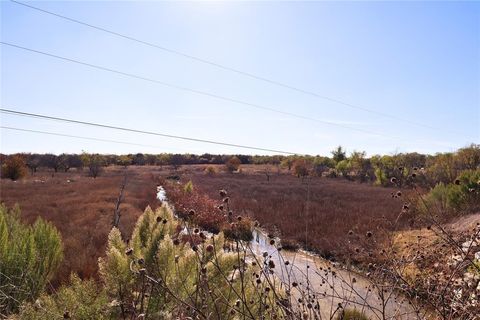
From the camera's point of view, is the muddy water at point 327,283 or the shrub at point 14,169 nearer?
the muddy water at point 327,283

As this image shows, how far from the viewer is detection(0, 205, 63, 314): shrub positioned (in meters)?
4.20

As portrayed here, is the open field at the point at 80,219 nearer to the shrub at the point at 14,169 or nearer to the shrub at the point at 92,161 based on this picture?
the shrub at the point at 14,169

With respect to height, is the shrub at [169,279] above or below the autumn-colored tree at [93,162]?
above

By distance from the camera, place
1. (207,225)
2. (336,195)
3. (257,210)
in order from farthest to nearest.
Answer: (336,195), (257,210), (207,225)

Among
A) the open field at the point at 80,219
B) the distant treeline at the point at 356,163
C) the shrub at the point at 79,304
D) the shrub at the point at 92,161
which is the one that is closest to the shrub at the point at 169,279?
the shrub at the point at 79,304

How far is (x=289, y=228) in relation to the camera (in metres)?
16.6

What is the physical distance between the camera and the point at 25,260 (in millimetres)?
4621

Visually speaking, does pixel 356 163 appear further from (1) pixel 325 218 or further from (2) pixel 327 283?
(2) pixel 327 283

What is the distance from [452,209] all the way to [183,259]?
1367 centimetres

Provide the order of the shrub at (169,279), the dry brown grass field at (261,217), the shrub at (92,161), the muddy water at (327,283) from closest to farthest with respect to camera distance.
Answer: the shrub at (169,279) → the muddy water at (327,283) → the dry brown grass field at (261,217) → the shrub at (92,161)

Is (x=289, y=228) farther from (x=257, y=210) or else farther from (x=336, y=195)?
(x=336, y=195)

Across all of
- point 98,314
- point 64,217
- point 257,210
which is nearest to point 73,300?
point 98,314

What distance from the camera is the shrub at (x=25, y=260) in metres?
4.20

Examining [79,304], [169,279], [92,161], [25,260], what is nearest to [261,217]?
[25,260]
